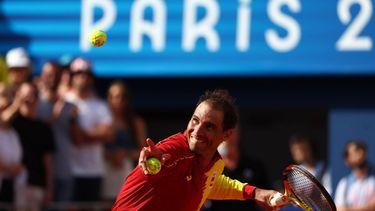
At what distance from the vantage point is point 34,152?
11.6 m

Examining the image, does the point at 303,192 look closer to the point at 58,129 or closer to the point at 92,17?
the point at 58,129

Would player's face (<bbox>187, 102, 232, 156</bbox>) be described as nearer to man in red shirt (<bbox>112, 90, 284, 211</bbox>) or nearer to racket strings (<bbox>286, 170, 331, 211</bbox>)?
man in red shirt (<bbox>112, 90, 284, 211</bbox>)

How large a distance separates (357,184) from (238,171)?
5.78ft

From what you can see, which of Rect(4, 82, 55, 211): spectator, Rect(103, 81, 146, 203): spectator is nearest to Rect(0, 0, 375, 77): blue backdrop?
Rect(103, 81, 146, 203): spectator

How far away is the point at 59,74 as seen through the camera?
11.9 meters

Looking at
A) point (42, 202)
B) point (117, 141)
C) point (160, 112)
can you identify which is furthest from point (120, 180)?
point (160, 112)

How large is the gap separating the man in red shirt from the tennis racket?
0.12 m

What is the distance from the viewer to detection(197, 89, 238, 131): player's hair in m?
7.19

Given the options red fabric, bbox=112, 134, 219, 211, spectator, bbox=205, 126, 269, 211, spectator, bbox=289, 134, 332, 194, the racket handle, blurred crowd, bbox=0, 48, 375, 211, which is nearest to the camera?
red fabric, bbox=112, 134, 219, 211

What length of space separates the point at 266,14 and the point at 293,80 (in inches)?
37.9

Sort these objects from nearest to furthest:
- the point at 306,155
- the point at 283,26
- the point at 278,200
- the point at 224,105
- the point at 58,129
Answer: the point at 224,105
the point at 278,200
the point at 58,129
the point at 306,155
the point at 283,26

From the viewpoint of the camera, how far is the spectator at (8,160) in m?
11.1

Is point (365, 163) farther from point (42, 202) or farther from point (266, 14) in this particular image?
point (42, 202)

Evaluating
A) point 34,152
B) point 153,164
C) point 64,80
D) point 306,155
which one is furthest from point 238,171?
point 153,164
